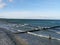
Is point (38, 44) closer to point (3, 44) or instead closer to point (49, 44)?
point (49, 44)

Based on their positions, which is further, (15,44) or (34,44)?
(34,44)

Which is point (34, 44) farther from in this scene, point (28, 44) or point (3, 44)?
point (3, 44)

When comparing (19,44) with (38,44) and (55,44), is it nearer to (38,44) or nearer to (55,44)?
(38,44)

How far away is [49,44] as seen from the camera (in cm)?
1619

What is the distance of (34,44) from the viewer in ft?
51.9

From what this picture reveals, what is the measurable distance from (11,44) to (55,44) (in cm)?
556

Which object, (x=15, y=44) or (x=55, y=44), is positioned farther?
(x=55, y=44)

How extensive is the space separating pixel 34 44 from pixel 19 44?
1.99 m

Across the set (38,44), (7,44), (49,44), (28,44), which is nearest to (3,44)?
(7,44)

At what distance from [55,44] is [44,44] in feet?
4.68

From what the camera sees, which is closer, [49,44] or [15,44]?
[15,44]

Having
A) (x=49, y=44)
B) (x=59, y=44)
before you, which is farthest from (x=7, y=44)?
(x=59, y=44)

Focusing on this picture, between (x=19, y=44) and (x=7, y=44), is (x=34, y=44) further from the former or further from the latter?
(x=7, y=44)

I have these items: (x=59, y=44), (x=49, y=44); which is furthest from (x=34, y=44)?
(x=59, y=44)
